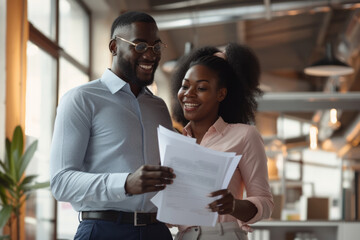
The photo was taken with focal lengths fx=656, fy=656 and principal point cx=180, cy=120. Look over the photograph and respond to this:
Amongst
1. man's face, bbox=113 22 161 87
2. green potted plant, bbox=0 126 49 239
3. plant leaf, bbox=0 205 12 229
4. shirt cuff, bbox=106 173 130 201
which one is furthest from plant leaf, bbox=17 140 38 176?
shirt cuff, bbox=106 173 130 201

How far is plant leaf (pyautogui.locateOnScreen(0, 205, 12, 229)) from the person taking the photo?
4199mm

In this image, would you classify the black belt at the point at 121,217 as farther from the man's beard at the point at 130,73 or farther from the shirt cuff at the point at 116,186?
the man's beard at the point at 130,73

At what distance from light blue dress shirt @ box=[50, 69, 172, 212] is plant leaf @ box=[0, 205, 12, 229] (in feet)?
7.65

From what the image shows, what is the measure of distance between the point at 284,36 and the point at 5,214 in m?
8.57

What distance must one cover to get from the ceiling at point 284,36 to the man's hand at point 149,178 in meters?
3.84

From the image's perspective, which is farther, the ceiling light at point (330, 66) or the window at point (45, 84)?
the ceiling light at point (330, 66)

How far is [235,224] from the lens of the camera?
2.18 metres

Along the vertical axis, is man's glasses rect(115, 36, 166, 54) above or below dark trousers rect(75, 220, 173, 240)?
above

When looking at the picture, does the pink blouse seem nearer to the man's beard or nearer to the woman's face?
the woman's face

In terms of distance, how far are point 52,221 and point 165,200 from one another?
487 centimetres

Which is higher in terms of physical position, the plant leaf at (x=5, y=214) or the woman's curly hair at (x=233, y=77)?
the woman's curly hair at (x=233, y=77)

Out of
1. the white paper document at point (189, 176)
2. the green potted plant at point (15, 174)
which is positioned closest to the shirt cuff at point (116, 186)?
the white paper document at point (189, 176)

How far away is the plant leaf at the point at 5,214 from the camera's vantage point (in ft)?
13.8

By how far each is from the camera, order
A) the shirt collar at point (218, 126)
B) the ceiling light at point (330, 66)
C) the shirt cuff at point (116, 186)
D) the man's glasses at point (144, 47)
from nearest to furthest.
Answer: the shirt cuff at point (116, 186)
the man's glasses at point (144, 47)
the shirt collar at point (218, 126)
the ceiling light at point (330, 66)
